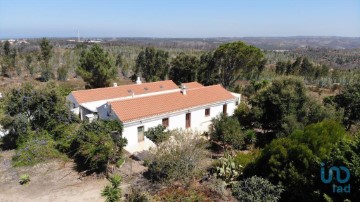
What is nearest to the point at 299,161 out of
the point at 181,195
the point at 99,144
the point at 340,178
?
the point at 340,178

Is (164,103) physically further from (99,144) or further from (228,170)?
(228,170)

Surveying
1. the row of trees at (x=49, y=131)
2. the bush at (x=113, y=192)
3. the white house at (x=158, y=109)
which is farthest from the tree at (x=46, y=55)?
the bush at (x=113, y=192)

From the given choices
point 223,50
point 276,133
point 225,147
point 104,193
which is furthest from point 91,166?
point 223,50

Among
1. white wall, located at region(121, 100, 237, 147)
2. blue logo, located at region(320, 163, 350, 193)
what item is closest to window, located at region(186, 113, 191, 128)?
white wall, located at region(121, 100, 237, 147)

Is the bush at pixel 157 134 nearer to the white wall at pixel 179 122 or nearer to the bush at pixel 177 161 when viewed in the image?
the white wall at pixel 179 122

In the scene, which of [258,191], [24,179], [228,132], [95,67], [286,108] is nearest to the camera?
[258,191]

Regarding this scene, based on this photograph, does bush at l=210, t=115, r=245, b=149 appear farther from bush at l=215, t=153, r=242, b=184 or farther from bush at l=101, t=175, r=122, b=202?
bush at l=101, t=175, r=122, b=202
